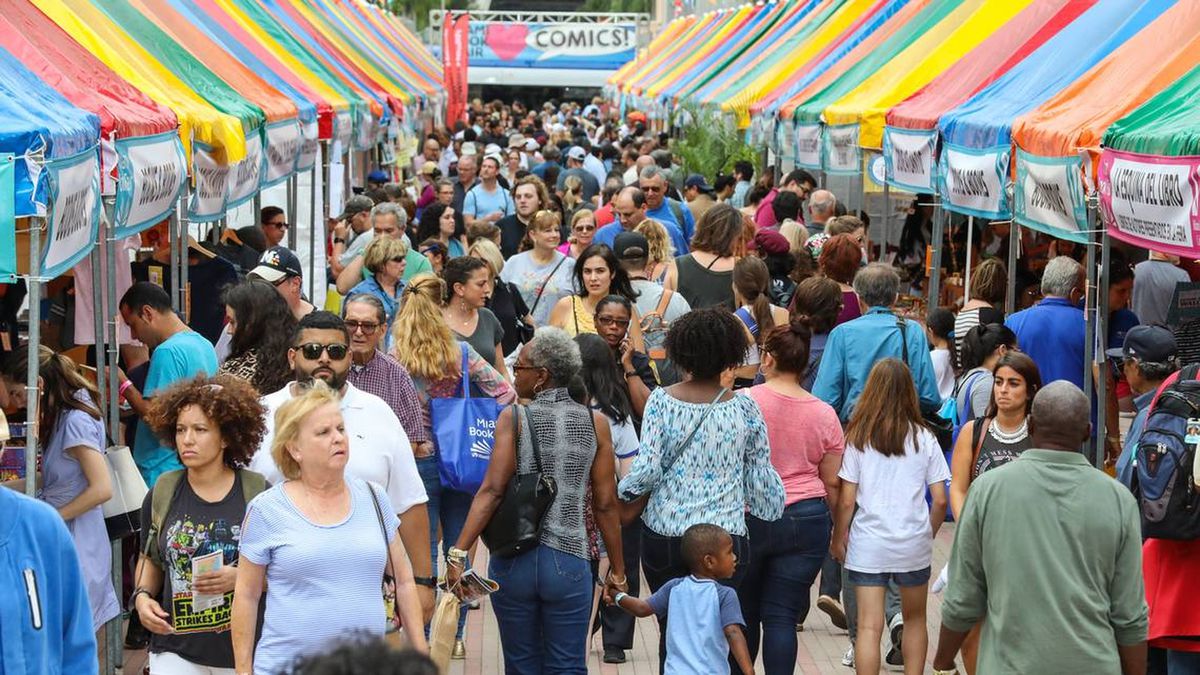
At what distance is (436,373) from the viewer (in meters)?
7.31

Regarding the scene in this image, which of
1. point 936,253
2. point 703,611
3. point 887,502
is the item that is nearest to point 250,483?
point 703,611

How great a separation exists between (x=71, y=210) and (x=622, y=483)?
6.85ft

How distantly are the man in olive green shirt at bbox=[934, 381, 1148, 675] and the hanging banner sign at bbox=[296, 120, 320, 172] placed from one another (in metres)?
7.85

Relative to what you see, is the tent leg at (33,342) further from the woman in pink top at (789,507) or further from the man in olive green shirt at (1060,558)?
the man in olive green shirt at (1060,558)

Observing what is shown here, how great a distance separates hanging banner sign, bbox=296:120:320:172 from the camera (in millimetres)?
12250

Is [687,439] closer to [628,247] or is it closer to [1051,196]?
[1051,196]

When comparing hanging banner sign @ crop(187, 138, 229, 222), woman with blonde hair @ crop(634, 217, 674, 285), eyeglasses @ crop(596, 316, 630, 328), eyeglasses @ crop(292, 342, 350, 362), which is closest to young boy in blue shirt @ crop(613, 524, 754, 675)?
eyeglasses @ crop(292, 342, 350, 362)

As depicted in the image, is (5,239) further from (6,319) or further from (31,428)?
(6,319)

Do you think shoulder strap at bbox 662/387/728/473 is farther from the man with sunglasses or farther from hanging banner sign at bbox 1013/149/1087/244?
hanging banner sign at bbox 1013/149/1087/244

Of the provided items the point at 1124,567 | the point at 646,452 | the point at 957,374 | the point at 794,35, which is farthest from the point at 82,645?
the point at 794,35

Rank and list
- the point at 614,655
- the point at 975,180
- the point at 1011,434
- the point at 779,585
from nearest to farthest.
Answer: the point at 779,585 < the point at 1011,434 < the point at 614,655 < the point at 975,180

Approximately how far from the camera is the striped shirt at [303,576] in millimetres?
4672

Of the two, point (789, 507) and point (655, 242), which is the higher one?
point (655, 242)

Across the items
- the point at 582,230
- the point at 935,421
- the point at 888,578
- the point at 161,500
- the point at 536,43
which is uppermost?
the point at 536,43
